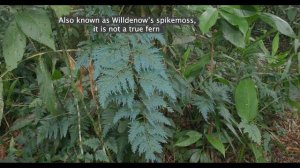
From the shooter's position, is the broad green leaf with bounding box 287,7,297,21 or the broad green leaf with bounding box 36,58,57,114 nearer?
the broad green leaf with bounding box 36,58,57,114

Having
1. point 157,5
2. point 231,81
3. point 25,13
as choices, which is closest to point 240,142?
point 231,81

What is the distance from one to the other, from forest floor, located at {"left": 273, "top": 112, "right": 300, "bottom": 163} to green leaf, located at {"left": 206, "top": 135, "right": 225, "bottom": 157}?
34 cm

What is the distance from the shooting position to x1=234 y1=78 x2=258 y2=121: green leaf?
5.69ft

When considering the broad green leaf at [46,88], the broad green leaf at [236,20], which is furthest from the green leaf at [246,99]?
the broad green leaf at [46,88]

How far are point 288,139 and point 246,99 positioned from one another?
0.48 meters

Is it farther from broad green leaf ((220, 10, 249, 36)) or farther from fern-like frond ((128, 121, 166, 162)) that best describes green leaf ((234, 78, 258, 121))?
fern-like frond ((128, 121, 166, 162))

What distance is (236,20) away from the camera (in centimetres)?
164

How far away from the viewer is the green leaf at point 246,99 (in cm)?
173

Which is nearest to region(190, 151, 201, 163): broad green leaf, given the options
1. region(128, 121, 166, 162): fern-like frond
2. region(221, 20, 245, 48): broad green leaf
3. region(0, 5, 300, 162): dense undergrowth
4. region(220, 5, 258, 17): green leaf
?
region(0, 5, 300, 162): dense undergrowth

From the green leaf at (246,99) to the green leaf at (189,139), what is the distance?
0.21 meters

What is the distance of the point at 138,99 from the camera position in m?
1.62

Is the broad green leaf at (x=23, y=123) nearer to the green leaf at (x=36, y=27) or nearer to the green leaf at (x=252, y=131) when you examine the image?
the green leaf at (x=36, y=27)

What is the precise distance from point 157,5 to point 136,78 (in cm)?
33
